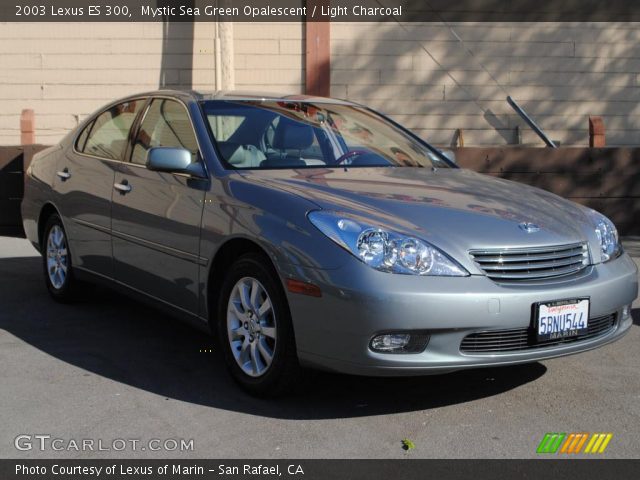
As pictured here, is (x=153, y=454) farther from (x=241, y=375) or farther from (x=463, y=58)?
(x=463, y=58)

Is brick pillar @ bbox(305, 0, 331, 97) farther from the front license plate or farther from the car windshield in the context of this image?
the front license plate

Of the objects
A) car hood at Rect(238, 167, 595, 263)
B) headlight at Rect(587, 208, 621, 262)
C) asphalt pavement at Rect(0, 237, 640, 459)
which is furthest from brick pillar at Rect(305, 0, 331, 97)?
headlight at Rect(587, 208, 621, 262)

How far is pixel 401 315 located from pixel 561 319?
0.79 m

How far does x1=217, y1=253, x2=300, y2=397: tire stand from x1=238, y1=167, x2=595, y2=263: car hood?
17.2 inches

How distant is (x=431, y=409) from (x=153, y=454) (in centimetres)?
133

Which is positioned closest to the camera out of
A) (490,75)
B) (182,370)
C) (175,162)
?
(175,162)

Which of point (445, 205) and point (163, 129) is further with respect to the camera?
point (163, 129)

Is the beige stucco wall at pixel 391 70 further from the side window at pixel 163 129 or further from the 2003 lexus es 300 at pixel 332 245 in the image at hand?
the side window at pixel 163 129

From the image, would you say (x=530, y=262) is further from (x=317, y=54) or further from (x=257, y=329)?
(x=317, y=54)

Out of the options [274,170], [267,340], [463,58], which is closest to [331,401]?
[267,340]

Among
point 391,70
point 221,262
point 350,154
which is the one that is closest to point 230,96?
point 350,154

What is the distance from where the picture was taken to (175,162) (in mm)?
4820

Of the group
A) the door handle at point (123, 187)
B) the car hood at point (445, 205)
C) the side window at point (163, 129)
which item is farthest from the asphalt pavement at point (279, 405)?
the side window at point (163, 129)

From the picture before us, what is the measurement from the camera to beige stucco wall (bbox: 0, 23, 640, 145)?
12.9m
